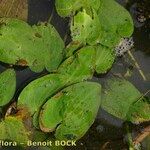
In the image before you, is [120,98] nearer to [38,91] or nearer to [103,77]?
[103,77]

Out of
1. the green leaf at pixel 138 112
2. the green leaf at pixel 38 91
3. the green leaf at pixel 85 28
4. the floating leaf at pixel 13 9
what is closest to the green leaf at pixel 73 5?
the green leaf at pixel 85 28

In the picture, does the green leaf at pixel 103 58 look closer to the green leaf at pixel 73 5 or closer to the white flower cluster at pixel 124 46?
the white flower cluster at pixel 124 46

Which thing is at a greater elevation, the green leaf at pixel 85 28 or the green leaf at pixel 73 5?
the green leaf at pixel 73 5

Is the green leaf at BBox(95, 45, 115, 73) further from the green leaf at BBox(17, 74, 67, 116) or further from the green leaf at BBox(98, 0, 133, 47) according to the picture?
the green leaf at BBox(17, 74, 67, 116)

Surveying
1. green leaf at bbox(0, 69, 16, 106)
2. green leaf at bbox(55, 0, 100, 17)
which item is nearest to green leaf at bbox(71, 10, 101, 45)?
green leaf at bbox(55, 0, 100, 17)

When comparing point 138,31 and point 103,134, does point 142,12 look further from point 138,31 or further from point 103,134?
point 103,134

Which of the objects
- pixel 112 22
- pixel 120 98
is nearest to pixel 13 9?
pixel 112 22

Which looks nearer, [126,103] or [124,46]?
[126,103]
